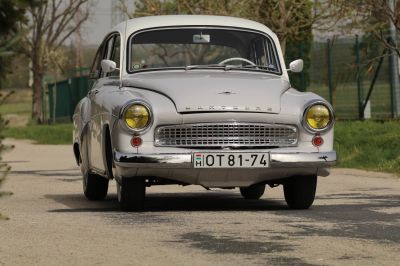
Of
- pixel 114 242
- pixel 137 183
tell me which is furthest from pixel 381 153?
pixel 114 242

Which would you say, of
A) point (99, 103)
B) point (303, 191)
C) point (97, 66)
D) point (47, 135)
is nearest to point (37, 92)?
point (47, 135)

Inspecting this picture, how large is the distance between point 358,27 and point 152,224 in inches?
587

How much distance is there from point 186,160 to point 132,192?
2.16ft

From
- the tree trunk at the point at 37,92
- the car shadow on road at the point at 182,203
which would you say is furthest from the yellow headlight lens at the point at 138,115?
the tree trunk at the point at 37,92

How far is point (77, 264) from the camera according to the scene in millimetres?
7453

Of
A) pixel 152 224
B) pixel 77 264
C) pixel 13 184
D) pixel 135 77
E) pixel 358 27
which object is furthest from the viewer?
pixel 358 27

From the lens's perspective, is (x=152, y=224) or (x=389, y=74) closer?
(x=152, y=224)

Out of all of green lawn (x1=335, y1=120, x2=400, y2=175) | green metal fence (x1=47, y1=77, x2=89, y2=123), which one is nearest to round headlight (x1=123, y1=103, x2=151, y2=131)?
green lawn (x1=335, y1=120, x2=400, y2=175)

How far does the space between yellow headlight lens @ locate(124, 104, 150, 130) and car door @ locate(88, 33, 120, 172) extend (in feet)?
2.44

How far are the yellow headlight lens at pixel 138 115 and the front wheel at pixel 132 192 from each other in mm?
480

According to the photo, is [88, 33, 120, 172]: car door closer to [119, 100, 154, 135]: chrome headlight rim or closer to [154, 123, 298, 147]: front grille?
[119, 100, 154, 135]: chrome headlight rim

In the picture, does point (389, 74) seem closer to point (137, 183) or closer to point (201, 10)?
point (201, 10)

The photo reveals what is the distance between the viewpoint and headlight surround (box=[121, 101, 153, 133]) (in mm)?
10570

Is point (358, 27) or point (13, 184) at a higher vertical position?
point (358, 27)
